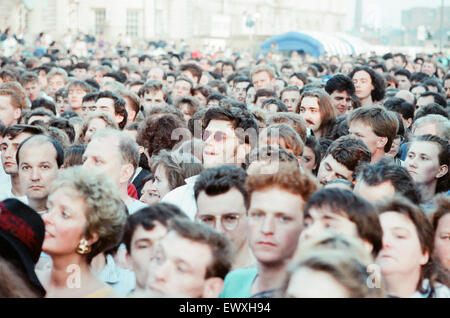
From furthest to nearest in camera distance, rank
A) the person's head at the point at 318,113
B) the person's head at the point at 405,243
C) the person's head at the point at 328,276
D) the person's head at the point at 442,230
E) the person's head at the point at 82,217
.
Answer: the person's head at the point at 318,113, the person's head at the point at 442,230, the person's head at the point at 82,217, the person's head at the point at 405,243, the person's head at the point at 328,276

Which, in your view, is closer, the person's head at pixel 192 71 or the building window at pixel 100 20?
the person's head at pixel 192 71

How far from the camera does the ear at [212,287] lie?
3.52 metres

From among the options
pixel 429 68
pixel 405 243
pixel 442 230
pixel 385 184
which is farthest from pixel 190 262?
pixel 429 68

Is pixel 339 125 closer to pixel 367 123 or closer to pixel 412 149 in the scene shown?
pixel 367 123

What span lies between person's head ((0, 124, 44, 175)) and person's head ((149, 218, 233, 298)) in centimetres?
354

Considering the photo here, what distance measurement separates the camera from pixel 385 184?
16.1 feet

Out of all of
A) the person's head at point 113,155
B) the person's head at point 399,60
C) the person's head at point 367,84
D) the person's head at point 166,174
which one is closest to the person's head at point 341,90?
the person's head at point 367,84

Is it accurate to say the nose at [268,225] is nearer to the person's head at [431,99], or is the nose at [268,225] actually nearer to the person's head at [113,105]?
the person's head at [113,105]

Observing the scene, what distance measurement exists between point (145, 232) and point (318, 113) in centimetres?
478

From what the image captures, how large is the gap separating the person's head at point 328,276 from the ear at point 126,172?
2995mm

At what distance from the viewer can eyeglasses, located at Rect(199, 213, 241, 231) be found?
4453 mm

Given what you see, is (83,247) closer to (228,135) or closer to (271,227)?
(271,227)

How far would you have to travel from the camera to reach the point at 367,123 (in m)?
7.13

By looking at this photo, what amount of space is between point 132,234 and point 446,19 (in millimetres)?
125160
